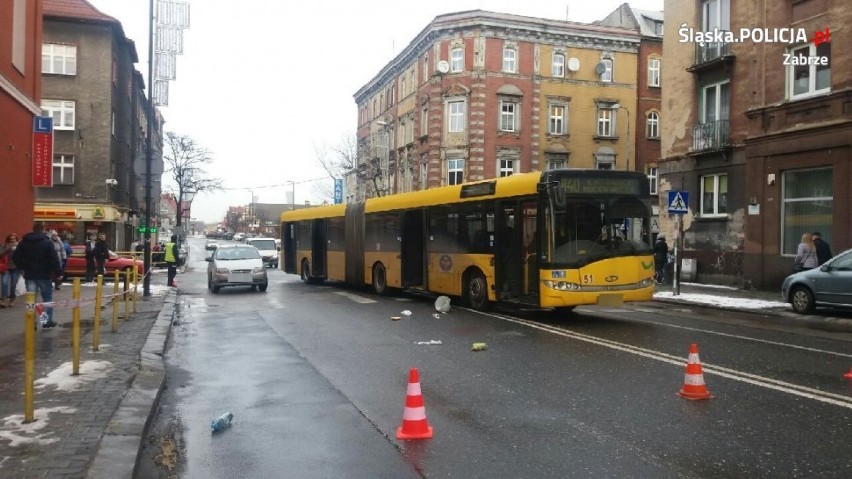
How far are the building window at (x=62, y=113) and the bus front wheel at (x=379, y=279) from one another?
24541 millimetres

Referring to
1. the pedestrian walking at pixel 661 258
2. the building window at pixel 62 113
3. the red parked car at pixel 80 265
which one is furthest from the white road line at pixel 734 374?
the building window at pixel 62 113

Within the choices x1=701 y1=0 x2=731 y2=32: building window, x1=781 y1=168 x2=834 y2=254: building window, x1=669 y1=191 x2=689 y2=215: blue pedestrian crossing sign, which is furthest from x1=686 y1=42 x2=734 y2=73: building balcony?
x1=669 y1=191 x2=689 y2=215: blue pedestrian crossing sign

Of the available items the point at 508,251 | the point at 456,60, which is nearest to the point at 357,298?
the point at 508,251

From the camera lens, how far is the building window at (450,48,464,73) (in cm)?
4341

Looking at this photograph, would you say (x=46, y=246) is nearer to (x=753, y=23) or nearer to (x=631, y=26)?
(x=753, y=23)

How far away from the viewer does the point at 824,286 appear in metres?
14.9

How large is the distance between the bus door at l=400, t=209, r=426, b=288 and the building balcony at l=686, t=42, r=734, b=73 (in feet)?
39.3

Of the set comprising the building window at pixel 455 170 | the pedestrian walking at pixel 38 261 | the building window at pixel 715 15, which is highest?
the building window at pixel 715 15

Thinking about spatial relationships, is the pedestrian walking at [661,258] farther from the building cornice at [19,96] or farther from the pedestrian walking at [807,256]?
the building cornice at [19,96]

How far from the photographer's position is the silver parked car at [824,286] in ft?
47.4

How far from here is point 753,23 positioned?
21.8 meters

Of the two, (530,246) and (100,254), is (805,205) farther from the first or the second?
(100,254)

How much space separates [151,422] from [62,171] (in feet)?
116

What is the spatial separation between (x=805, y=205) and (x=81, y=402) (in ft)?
64.2
